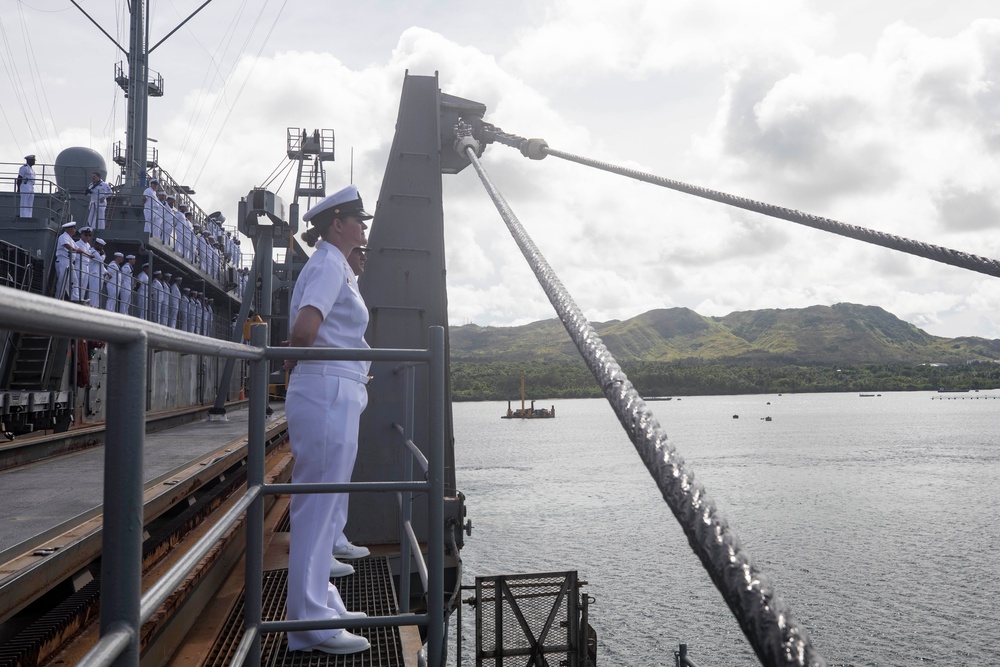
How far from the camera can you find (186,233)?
1945 cm

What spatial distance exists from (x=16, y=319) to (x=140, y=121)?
24.2m

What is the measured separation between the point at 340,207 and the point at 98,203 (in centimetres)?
1501

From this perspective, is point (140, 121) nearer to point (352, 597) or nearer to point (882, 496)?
point (352, 597)

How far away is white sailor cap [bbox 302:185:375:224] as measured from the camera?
3.04 metres

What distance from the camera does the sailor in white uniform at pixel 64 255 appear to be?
416 inches

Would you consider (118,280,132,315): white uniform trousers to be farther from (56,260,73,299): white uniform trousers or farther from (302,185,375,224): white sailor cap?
(302,185,375,224): white sailor cap

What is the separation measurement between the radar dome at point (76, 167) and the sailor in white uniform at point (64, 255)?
9602 mm

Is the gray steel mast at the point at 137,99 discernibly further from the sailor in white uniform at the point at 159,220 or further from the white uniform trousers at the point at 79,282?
the white uniform trousers at the point at 79,282

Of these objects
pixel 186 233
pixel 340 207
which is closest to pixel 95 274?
pixel 186 233

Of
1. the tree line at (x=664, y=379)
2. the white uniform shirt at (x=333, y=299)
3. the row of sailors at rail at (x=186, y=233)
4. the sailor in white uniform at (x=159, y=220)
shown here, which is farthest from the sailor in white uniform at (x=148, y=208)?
the tree line at (x=664, y=379)

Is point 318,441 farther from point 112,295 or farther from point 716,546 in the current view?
point 112,295

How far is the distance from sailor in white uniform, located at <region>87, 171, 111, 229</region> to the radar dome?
13.2ft

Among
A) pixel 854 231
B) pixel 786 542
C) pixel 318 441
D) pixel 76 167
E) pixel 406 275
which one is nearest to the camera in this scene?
pixel 854 231

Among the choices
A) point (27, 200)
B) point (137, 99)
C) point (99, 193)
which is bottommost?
point (27, 200)
